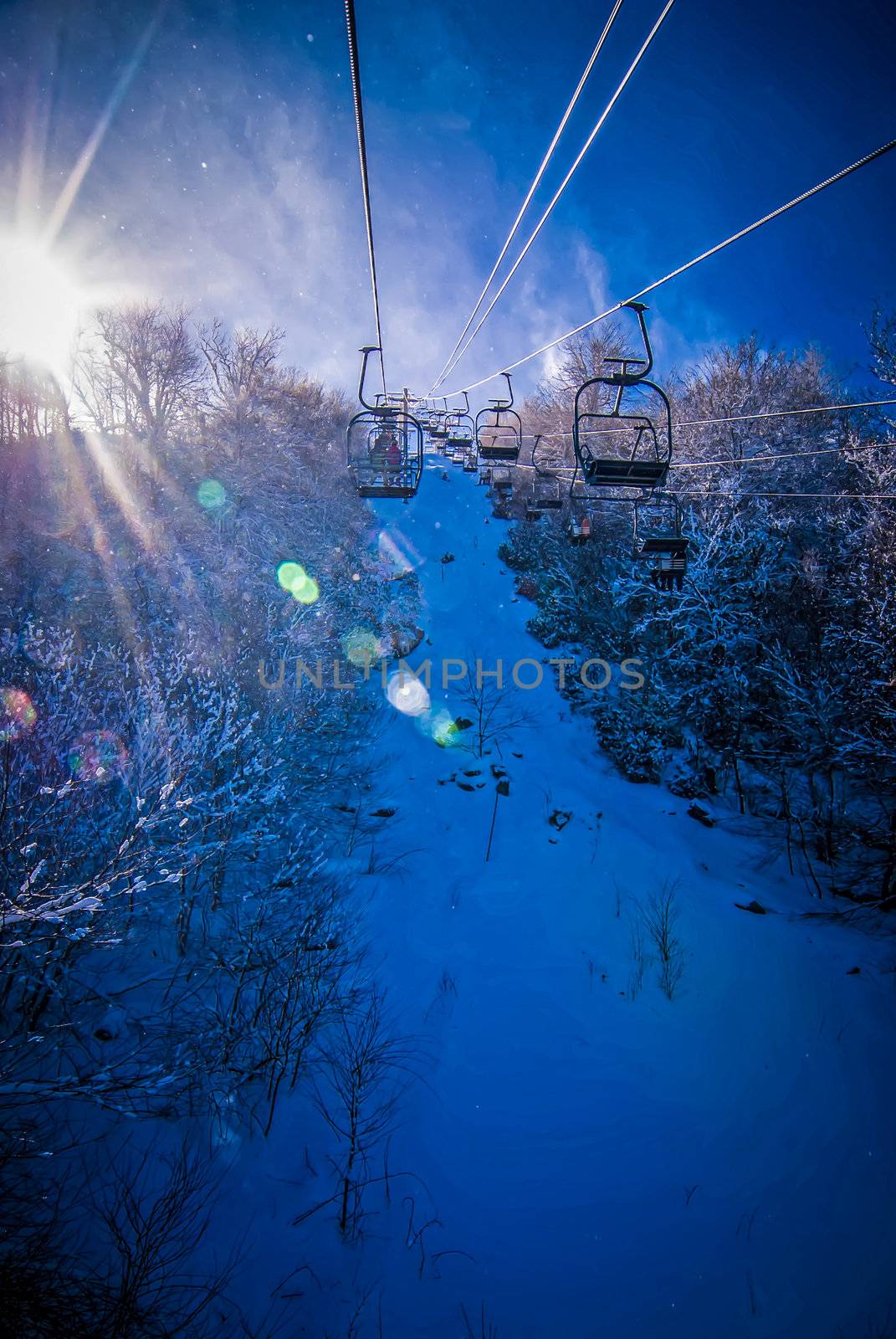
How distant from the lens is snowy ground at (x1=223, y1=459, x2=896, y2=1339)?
5668 mm

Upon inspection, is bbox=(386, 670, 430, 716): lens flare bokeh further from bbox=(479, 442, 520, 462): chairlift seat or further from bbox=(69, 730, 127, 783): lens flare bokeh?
bbox=(69, 730, 127, 783): lens flare bokeh

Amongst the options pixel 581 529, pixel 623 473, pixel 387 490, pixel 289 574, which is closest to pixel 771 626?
pixel 581 529

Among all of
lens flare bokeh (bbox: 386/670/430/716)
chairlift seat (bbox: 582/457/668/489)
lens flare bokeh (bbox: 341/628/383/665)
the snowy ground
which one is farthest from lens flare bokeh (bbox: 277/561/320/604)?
chairlift seat (bbox: 582/457/668/489)

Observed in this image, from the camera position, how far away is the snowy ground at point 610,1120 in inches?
223

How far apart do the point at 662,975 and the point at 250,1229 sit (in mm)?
8108

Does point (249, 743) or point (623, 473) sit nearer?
point (623, 473)

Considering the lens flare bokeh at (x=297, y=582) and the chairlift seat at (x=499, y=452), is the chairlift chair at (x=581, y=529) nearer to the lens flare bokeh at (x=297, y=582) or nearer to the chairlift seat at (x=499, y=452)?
the chairlift seat at (x=499, y=452)

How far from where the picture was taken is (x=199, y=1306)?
5074mm

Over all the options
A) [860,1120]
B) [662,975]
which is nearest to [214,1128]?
[662,975]

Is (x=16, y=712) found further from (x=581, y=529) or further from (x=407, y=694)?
(x=407, y=694)

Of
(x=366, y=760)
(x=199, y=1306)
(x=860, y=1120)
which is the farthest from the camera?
(x=366, y=760)

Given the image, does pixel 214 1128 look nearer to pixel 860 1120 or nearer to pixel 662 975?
pixel 662 975

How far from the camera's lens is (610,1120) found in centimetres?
739

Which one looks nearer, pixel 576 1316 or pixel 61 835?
pixel 576 1316
